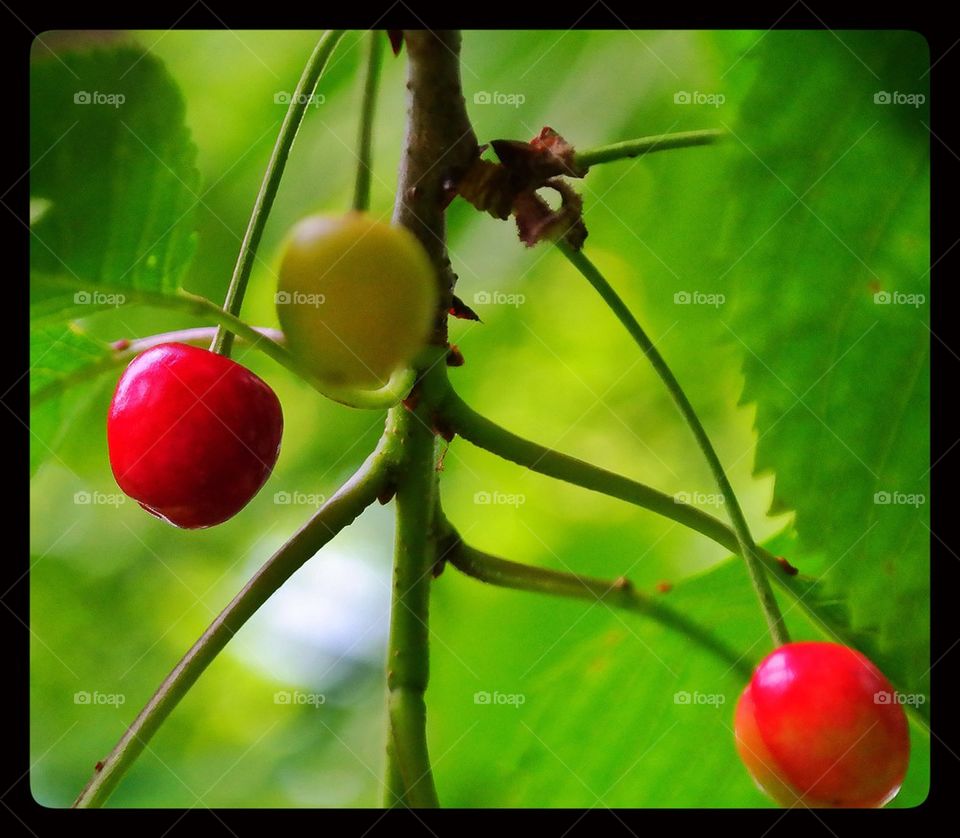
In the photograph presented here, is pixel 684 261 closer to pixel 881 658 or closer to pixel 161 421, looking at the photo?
pixel 881 658

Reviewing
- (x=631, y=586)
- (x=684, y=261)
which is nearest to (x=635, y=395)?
(x=684, y=261)
